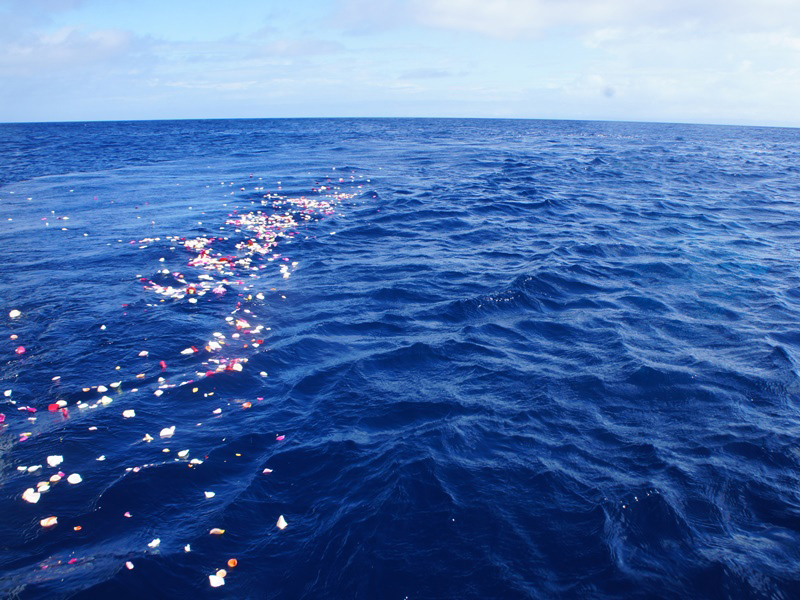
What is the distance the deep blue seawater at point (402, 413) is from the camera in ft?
20.8

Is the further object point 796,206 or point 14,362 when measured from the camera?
point 796,206

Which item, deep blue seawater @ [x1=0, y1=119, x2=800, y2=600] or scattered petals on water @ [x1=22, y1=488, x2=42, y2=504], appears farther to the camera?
scattered petals on water @ [x1=22, y1=488, x2=42, y2=504]

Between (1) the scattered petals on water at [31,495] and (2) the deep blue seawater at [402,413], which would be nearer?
(2) the deep blue seawater at [402,413]

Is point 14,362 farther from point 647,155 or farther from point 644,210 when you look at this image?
point 647,155

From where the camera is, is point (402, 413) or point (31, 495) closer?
point (31, 495)

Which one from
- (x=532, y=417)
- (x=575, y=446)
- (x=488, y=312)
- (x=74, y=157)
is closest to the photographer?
(x=575, y=446)

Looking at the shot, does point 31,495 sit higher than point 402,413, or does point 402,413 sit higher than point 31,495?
point 402,413

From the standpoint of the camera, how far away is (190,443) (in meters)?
8.62

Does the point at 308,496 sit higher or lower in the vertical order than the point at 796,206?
lower

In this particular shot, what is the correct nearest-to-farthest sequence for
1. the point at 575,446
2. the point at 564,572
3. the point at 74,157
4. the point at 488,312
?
the point at 564,572 < the point at 575,446 < the point at 488,312 < the point at 74,157

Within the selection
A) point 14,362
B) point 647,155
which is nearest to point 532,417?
point 14,362

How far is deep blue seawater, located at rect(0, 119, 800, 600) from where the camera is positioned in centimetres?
635

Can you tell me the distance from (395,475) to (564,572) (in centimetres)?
286

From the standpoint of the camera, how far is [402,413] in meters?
9.55
